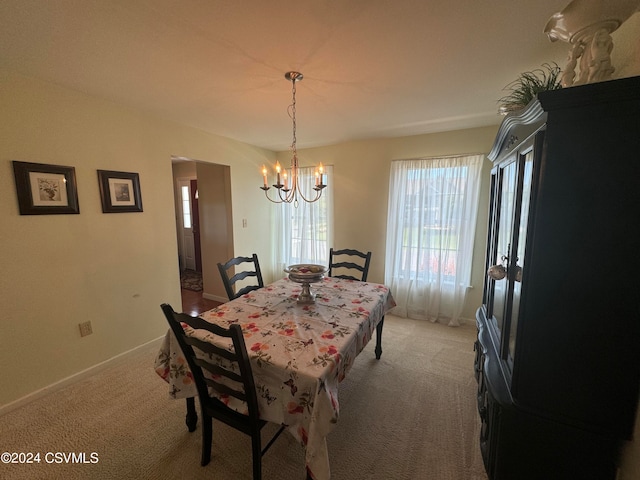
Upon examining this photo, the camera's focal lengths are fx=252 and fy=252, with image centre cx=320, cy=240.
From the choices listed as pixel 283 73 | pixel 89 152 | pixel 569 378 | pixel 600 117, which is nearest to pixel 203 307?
pixel 89 152

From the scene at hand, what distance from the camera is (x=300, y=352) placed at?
49.9 inches

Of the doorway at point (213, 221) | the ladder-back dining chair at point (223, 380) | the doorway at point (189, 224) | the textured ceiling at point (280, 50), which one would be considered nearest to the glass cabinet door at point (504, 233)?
the textured ceiling at point (280, 50)

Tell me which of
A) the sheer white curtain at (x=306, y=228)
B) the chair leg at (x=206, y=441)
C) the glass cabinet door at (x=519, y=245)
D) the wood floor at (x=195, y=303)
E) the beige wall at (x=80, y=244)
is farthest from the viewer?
the sheer white curtain at (x=306, y=228)

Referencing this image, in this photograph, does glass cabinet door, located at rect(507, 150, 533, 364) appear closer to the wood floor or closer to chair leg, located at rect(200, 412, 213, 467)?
chair leg, located at rect(200, 412, 213, 467)

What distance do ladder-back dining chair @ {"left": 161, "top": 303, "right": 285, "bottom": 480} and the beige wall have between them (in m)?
1.51

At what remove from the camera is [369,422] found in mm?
1747

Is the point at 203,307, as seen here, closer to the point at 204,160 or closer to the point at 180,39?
the point at 204,160

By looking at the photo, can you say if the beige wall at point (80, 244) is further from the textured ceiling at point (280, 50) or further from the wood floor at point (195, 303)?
the wood floor at point (195, 303)

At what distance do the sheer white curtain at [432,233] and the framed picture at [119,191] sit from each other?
9.37 feet

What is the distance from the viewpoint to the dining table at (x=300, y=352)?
3.59 ft

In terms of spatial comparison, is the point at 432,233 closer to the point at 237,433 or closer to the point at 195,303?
the point at 237,433

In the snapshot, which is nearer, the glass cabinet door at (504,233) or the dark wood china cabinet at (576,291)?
the dark wood china cabinet at (576,291)

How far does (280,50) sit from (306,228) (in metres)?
2.72

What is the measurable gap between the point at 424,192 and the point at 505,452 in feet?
8.43
